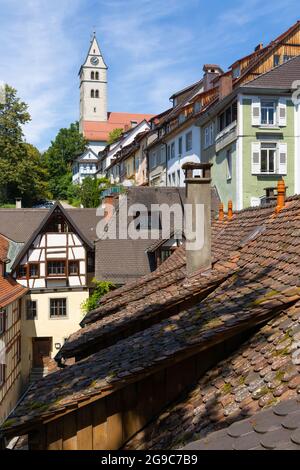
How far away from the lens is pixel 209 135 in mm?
39062

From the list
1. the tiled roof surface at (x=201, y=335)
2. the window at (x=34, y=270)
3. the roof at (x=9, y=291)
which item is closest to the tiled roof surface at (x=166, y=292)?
the tiled roof surface at (x=201, y=335)

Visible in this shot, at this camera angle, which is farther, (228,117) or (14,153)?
(14,153)

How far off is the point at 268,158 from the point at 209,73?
15.9 metres

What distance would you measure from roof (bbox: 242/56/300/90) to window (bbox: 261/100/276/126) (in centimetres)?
115

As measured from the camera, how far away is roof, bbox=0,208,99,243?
3437 centimetres

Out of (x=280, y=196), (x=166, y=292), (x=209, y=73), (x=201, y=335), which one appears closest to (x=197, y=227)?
(x=166, y=292)

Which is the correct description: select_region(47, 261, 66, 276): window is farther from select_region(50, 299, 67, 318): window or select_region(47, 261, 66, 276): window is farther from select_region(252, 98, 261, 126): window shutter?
select_region(252, 98, 261, 126): window shutter

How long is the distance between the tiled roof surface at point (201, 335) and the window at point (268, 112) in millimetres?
26610

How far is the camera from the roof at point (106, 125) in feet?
374

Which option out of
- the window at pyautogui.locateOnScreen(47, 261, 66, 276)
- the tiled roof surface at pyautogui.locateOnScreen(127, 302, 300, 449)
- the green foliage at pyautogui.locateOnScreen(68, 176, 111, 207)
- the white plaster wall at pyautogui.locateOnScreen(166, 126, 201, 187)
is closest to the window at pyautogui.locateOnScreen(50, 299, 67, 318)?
the window at pyautogui.locateOnScreen(47, 261, 66, 276)

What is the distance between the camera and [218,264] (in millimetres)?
9828

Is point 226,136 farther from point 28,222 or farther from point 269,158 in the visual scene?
point 28,222

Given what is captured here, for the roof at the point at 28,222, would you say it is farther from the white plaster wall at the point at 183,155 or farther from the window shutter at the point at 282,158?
the window shutter at the point at 282,158
